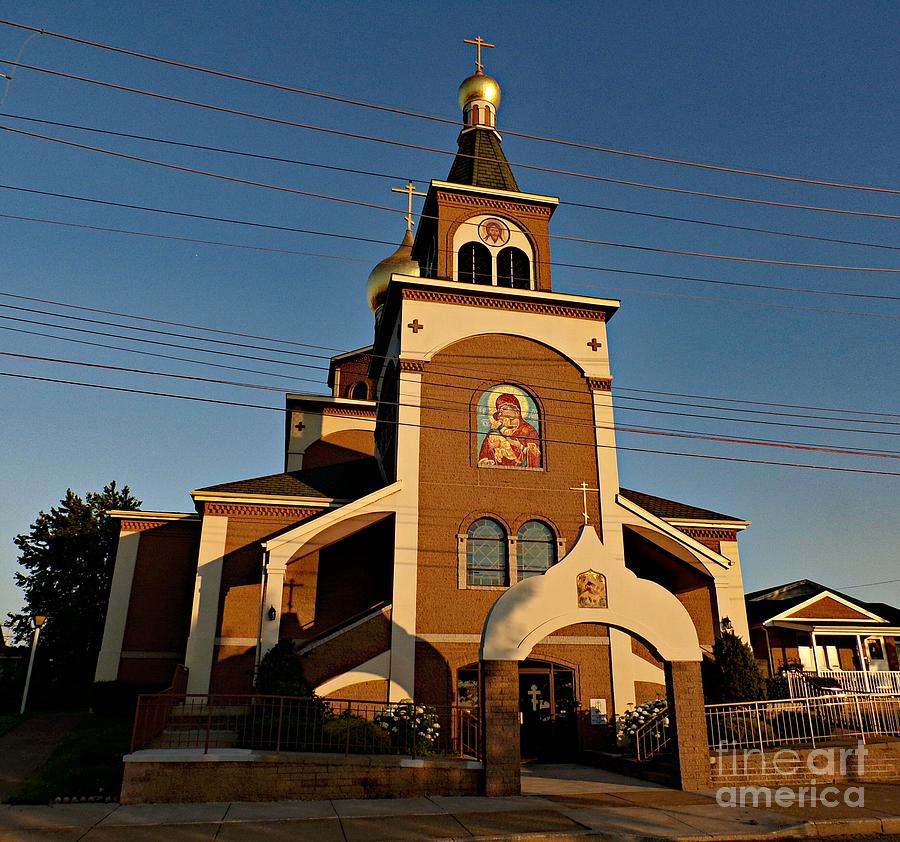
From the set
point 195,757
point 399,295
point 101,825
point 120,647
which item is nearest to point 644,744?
point 195,757

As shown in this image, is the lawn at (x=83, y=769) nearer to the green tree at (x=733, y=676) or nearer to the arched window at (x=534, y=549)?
the arched window at (x=534, y=549)

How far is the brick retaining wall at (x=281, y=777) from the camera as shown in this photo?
1087cm

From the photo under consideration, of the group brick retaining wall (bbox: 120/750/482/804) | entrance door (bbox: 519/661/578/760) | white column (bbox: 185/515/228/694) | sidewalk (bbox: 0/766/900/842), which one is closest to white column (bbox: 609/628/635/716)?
entrance door (bbox: 519/661/578/760)

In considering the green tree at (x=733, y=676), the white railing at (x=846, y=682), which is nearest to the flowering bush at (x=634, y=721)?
the green tree at (x=733, y=676)

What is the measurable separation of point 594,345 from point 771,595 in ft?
43.4

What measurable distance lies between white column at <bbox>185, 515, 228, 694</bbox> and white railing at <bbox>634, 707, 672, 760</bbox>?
10131 mm

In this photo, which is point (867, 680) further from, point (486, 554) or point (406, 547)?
point (406, 547)

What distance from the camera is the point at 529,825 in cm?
961

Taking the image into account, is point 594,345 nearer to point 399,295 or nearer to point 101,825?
point 399,295

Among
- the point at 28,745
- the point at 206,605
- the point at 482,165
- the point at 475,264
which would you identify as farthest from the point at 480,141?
the point at 28,745

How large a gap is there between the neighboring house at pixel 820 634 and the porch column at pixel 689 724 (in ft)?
37.8

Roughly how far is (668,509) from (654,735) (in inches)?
352

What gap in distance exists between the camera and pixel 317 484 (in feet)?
70.9

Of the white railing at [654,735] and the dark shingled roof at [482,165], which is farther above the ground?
the dark shingled roof at [482,165]
